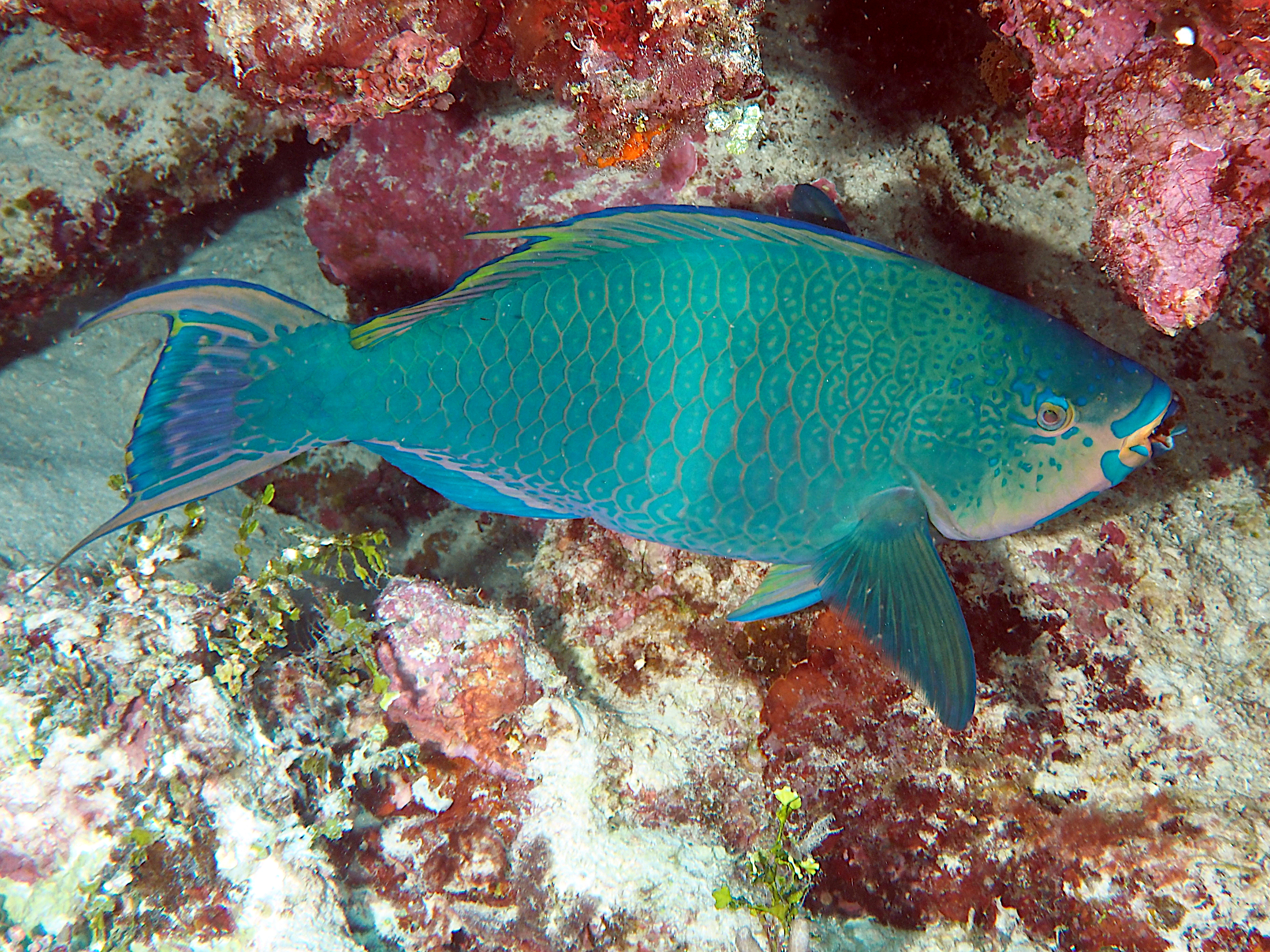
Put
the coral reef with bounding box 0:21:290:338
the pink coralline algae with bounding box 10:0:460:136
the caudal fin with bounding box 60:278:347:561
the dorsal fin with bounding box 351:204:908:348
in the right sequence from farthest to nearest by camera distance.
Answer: the coral reef with bounding box 0:21:290:338 → the pink coralline algae with bounding box 10:0:460:136 → the caudal fin with bounding box 60:278:347:561 → the dorsal fin with bounding box 351:204:908:348

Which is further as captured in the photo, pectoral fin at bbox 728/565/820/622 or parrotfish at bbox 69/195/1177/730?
pectoral fin at bbox 728/565/820/622

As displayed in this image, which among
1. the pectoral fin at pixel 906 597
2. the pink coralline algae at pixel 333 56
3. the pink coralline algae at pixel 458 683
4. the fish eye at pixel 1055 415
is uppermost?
the fish eye at pixel 1055 415

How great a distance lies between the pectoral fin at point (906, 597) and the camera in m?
1.99

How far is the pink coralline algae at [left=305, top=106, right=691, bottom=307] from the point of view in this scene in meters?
3.36

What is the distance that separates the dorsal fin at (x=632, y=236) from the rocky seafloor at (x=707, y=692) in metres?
0.63

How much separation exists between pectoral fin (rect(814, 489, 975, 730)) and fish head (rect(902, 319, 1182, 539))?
14 centimetres

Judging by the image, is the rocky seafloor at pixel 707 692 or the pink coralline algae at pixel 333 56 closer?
the rocky seafloor at pixel 707 692

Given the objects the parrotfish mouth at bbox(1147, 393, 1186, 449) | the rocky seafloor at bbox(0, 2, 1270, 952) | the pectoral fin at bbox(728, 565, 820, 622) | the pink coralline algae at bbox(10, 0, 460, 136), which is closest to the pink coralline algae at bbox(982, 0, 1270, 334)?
the rocky seafloor at bbox(0, 2, 1270, 952)

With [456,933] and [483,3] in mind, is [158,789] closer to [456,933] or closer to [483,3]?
[456,933]

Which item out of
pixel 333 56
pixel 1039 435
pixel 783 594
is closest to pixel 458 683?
pixel 783 594

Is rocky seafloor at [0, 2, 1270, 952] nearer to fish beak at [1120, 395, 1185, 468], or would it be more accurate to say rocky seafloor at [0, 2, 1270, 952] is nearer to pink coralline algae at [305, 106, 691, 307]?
pink coralline algae at [305, 106, 691, 307]

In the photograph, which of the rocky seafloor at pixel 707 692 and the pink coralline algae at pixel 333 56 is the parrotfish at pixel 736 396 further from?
the pink coralline algae at pixel 333 56

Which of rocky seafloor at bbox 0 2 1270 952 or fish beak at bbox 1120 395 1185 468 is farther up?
fish beak at bbox 1120 395 1185 468

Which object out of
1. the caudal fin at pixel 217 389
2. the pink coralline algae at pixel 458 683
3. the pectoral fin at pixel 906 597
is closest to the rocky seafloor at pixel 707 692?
the pink coralline algae at pixel 458 683
